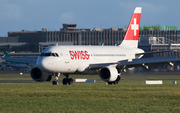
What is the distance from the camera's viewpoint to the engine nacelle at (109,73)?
1615 inches

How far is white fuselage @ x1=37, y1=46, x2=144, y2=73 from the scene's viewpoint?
39.4 meters

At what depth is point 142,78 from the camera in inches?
2013

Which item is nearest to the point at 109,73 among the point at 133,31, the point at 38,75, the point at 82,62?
the point at 82,62

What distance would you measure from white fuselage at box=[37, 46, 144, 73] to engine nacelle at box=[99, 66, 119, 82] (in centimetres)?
237

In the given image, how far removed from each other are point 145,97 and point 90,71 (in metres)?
18.4

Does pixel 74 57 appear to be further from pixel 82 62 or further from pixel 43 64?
pixel 43 64

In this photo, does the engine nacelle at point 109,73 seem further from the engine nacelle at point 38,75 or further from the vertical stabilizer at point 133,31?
the vertical stabilizer at point 133,31

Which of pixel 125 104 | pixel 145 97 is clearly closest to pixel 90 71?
pixel 145 97

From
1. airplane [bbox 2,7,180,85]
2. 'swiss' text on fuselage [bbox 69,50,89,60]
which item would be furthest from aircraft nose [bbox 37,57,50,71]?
'swiss' text on fuselage [bbox 69,50,89,60]

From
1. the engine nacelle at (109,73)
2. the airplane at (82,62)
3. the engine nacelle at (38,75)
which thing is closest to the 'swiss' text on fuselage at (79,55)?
the airplane at (82,62)

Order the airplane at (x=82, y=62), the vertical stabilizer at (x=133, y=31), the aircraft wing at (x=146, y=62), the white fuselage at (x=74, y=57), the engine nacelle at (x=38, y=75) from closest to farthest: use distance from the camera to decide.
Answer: the white fuselage at (x=74, y=57) < the airplane at (x=82, y=62) < the aircraft wing at (x=146, y=62) < the engine nacelle at (x=38, y=75) < the vertical stabilizer at (x=133, y=31)

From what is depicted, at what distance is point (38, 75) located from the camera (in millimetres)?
44375

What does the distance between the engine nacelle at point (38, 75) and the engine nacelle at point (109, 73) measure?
6.35 metres

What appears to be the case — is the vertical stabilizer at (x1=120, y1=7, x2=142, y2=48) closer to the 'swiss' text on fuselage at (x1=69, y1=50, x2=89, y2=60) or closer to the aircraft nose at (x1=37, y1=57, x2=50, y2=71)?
the 'swiss' text on fuselage at (x1=69, y1=50, x2=89, y2=60)
